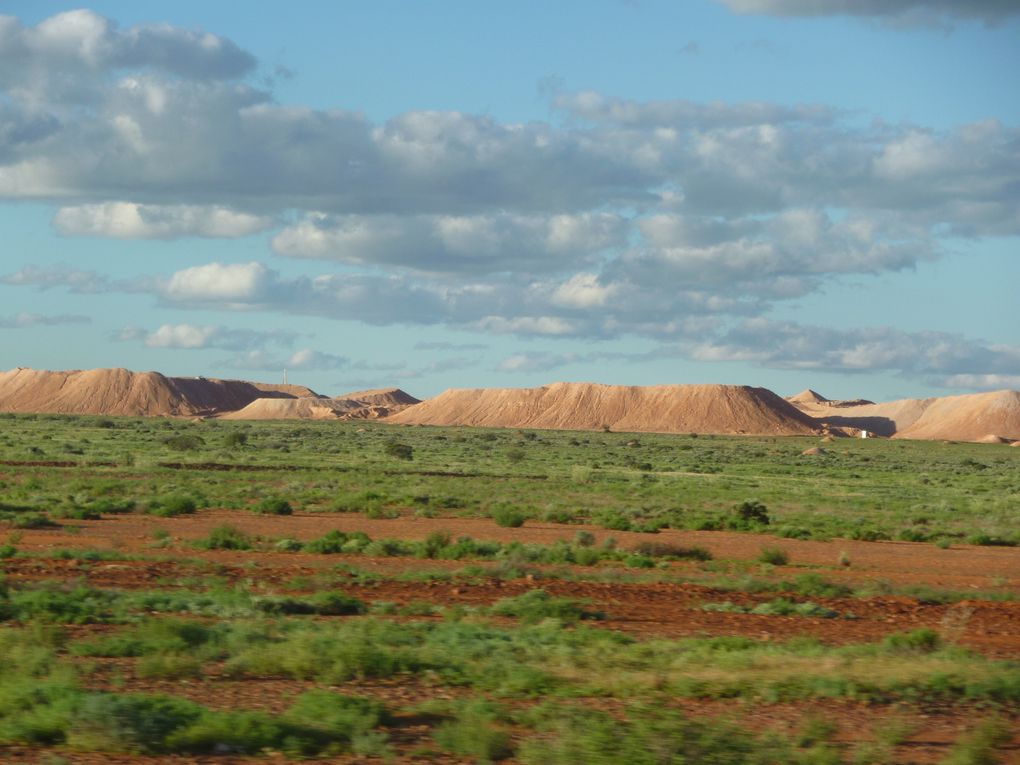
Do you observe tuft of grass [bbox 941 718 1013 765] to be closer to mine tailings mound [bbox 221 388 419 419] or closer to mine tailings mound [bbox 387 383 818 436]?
mine tailings mound [bbox 387 383 818 436]

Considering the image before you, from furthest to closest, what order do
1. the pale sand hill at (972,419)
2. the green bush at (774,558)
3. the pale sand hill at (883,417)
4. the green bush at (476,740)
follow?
the pale sand hill at (883,417), the pale sand hill at (972,419), the green bush at (774,558), the green bush at (476,740)

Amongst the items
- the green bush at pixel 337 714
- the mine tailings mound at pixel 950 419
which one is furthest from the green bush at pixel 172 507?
the mine tailings mound at pixel 950 419

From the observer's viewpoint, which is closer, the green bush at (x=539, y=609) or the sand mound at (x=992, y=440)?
the green bush at (x=539, y=609)

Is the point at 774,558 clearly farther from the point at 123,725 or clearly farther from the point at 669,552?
the point at 123,725

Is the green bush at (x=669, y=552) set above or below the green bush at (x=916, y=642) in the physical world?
below

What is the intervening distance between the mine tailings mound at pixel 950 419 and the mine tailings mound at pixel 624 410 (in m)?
15.6

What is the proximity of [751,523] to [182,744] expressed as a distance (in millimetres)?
25800

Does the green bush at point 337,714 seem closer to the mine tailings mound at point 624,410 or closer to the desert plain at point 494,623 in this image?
the desert plain at point 494,623

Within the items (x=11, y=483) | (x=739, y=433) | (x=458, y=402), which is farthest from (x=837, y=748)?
(x=458, y=402)

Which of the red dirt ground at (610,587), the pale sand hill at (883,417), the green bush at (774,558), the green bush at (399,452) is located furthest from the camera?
the pale sand hill at (883,417)

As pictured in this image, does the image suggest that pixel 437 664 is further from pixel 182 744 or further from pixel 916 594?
pixel 916 594

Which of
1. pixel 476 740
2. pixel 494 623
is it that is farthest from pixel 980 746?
pixel 494 623

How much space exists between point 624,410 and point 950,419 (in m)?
44.6

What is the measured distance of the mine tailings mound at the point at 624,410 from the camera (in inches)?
6339
